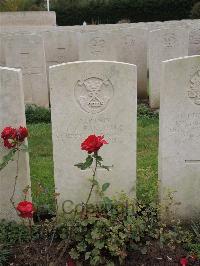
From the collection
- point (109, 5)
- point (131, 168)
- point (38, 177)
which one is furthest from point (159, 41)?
point (109, 5)

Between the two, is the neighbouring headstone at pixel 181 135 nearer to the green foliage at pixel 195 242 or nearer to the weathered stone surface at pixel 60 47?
the green foliage at pixel 195 242

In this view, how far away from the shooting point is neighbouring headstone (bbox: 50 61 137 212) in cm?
394

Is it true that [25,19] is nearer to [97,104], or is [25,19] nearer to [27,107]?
[27,107]

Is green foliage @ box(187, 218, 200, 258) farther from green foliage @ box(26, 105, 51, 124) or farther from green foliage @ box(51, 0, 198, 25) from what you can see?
green foliage @ box(51, 0, 198, 25)

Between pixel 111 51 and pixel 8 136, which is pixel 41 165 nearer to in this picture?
pixel 8 136

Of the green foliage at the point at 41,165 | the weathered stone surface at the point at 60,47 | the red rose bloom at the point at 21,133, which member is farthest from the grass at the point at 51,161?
the weathered stone surface at the point at 60,47

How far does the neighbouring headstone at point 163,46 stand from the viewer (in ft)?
27.1

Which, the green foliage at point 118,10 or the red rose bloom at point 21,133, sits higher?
the green foliage at point 118,10

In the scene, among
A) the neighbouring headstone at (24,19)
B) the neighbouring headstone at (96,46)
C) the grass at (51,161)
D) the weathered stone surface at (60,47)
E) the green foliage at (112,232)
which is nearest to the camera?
the green foliage at (112,232)

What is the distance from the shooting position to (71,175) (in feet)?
13.8

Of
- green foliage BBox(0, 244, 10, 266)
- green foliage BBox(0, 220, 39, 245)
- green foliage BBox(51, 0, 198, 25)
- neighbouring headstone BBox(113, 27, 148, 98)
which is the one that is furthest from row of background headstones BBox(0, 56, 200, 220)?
green foliage BBox(51, 0, 198, 25)

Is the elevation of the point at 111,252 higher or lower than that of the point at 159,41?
lower

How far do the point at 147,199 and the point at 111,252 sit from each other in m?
1.04

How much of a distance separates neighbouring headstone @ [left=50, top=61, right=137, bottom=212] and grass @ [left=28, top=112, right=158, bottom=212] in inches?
10.8
